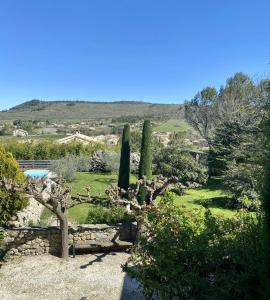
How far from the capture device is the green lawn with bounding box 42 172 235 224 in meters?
15.4

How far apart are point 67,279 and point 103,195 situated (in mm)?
10231

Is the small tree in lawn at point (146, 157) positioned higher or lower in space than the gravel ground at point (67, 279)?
higher

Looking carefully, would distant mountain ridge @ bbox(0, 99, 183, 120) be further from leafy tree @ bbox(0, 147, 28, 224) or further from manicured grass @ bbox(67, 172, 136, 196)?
leafy tree @ bbox(0, 147, 28, 224)

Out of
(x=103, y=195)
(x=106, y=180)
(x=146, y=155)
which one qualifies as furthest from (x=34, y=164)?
(x=146, y=155)

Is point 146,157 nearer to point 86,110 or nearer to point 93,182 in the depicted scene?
point 93,182

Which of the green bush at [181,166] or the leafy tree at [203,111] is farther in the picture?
the leafy tree at [203,111]

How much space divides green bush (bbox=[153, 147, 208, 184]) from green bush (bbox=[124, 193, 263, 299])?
52.4ft

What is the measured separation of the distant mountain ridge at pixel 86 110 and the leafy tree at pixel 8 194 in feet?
290

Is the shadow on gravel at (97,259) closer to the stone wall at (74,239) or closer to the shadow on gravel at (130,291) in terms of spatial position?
the stone wall at (74,239)

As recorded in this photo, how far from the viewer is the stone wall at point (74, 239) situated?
10.6m

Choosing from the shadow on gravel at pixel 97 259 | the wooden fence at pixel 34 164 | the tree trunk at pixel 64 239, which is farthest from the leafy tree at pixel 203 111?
the tree trunk at pixel 64 239

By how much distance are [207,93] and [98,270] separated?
96.7 feet

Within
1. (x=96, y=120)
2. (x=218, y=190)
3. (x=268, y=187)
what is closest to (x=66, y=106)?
(x=96, y=120)

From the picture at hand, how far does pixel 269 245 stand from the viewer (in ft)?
11.4
